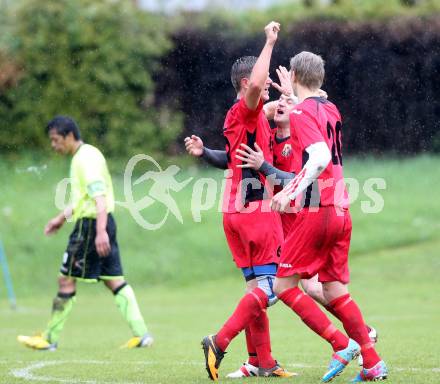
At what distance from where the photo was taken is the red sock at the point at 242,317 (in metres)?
7.25

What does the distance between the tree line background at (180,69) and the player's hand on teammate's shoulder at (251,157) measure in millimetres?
14425

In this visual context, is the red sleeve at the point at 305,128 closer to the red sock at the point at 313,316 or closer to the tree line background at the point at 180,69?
the red sock at the point at 313,316

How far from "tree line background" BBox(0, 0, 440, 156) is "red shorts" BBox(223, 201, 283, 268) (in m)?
14.4

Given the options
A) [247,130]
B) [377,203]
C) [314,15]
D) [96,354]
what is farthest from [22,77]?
[247,130]

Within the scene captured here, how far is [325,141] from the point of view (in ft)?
22.4

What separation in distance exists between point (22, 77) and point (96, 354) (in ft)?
44.4

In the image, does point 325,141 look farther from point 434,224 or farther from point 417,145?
point 417,145

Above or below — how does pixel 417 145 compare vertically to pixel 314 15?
below

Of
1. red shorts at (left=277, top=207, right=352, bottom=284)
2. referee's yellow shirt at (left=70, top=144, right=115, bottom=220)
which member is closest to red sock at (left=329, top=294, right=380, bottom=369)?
red shorts at (left=277, top=207, right=352, bottom=284)

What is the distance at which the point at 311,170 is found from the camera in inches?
260

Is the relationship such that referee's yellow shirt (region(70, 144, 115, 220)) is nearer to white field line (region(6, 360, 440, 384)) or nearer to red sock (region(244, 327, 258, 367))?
white field line (region(6, 360, 440, 384))

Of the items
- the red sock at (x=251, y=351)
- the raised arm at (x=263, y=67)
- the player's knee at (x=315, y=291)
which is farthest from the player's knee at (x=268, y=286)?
the raised arm at (x=263, y=67)

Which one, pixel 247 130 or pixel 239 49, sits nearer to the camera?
pixel 247 130

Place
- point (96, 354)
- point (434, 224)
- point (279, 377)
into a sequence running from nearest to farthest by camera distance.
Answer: point (279, 377) → point (96, 354) → point (434, 224)
